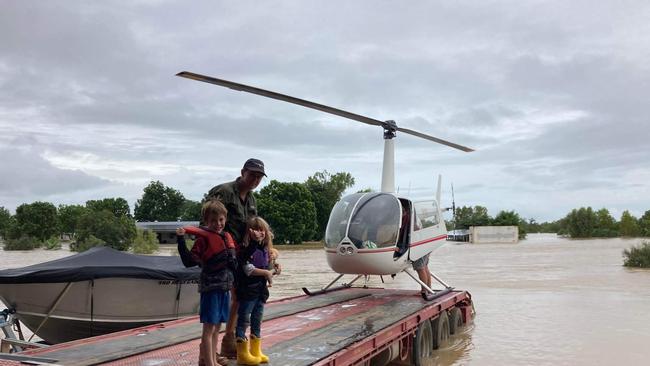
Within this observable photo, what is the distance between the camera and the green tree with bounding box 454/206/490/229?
328 feet

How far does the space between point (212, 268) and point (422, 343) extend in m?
4.99

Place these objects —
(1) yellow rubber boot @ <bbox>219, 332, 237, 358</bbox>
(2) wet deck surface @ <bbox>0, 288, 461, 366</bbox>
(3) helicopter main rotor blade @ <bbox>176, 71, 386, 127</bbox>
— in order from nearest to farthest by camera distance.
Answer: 1. (2) wet deck surface @ <bbox>0, 288, 461, 366</bbox>
2. (1) yellow rubber boot @ <bbox>219, 332, 237, 358</bbox>
3. (3) helicopter main rotor blade @ <bbox>176, 71, 386, 127</bbox>

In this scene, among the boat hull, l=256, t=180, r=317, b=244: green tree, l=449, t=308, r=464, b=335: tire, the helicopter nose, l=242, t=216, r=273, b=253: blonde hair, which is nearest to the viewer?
l=242, t=216, r=273, b=253: blonde hair

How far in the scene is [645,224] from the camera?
87000 millimetres

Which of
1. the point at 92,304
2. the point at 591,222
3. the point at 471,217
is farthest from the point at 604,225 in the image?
the point at 92,304

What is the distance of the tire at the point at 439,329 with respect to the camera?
9445 mm

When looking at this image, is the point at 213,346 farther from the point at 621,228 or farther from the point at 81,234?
the point at 621,228

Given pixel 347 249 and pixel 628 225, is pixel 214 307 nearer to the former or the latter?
pixel 347 249

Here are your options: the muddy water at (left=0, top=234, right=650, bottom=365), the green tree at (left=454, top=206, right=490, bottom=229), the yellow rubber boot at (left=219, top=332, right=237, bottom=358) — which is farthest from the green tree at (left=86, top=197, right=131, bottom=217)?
the yellow rubber boot at (left=219, top=332, right=237, bottom=358)

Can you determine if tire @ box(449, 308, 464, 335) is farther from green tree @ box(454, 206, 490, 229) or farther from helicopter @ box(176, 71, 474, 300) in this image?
green tree @ box(454, 206, 490, 229)

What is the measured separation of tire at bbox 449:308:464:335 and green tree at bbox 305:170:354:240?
60649 mm

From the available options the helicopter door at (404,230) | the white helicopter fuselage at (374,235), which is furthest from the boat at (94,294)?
the helicopter door at (404,230)

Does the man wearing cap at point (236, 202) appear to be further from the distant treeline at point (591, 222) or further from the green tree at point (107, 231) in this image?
the distant treeline at point (591, 222)

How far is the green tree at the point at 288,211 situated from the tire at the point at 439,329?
52.1 meters
